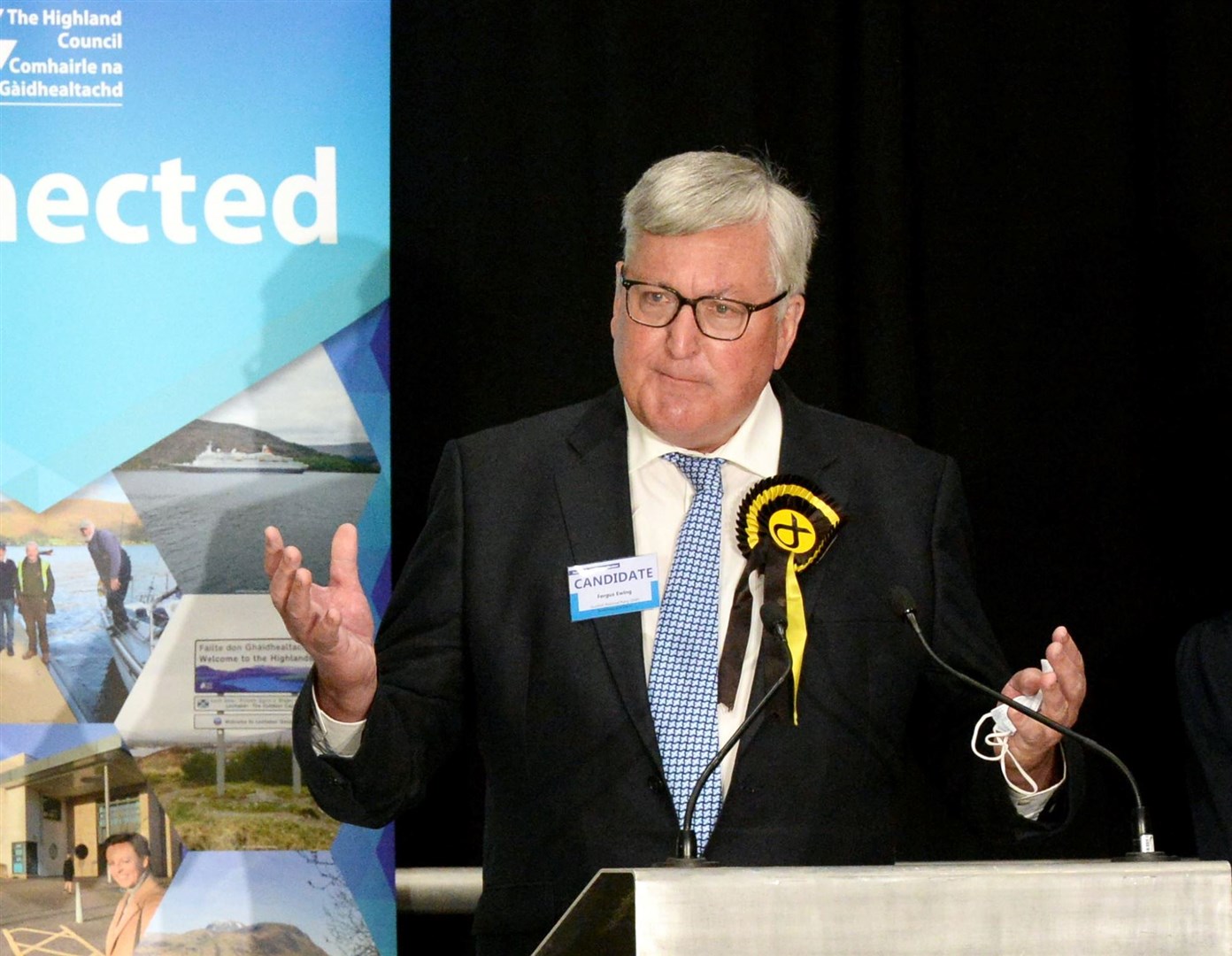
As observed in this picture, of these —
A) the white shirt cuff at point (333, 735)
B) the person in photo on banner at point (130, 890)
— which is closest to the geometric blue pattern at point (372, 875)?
the person in photo on banner at point (130, 890)

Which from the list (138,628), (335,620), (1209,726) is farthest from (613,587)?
(1209,726)

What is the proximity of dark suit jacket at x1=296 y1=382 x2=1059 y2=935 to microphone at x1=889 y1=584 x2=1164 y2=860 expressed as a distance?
326 millimetres

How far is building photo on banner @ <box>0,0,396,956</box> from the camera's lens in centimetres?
274

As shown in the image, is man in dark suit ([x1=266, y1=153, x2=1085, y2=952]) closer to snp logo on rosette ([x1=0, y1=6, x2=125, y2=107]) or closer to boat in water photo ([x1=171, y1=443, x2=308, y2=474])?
boat in water photo ([x1=171, y1=443, x2=308, y2=474])

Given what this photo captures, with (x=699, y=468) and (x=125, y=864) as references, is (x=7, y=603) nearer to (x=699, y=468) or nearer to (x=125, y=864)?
(x=125, y=864)

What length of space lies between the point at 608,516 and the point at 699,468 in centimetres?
16

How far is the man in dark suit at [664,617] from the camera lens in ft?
7.21

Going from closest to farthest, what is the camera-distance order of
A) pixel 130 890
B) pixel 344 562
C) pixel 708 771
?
1. pixel 708 771
2. pixel 344 562
3. pixel 130 890

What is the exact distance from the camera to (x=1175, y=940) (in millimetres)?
1397

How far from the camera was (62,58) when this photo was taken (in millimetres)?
2848

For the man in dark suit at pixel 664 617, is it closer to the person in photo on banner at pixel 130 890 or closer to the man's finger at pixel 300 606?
the man's finger at pixel 300 606

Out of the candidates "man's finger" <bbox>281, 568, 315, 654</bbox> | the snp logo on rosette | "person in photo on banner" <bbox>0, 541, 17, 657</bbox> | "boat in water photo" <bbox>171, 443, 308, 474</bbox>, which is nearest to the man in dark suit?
"man's finger" <bbox>281, 568, 315, 654</bbox>

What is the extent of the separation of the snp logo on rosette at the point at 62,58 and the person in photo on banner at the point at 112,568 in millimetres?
789

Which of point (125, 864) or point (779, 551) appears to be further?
point (125, 864)
